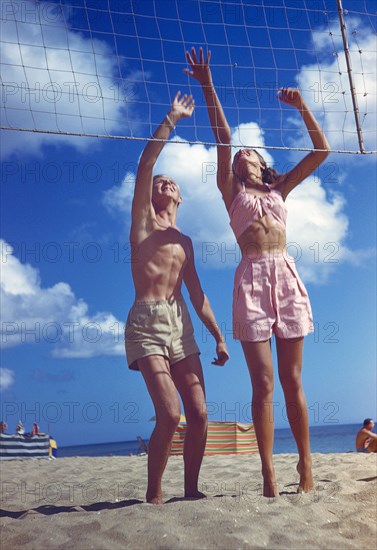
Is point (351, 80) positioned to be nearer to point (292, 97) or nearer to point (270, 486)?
point (292, 97)

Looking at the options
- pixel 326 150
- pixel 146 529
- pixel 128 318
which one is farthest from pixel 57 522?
pixel 326 150

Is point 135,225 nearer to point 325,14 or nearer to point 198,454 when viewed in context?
point 198,454

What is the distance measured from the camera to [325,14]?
13.9ft

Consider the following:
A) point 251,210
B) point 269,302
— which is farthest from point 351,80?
point 269,302

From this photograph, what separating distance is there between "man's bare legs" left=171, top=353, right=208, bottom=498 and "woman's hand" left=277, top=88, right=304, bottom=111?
186 cm

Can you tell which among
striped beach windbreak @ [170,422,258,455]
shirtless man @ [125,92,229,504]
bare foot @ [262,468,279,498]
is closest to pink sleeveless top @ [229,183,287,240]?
shirtless man @ [125,92,229,504]

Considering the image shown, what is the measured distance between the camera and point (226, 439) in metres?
9.20

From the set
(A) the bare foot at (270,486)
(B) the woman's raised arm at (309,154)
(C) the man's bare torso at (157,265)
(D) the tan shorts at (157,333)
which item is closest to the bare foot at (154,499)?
(A) the bare foot at (270,486)

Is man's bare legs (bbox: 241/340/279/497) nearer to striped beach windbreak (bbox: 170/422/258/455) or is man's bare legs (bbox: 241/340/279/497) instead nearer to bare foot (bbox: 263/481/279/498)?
bare foot (bbox: 263/481/279/498)

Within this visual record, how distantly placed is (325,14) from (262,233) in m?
1.84

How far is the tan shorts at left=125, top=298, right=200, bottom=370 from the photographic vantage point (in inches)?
133

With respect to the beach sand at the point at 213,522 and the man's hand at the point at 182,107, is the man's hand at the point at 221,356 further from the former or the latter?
the man's hand at the point at 182,107

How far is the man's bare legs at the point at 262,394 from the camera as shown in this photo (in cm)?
332

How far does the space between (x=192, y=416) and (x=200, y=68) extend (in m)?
2.25
